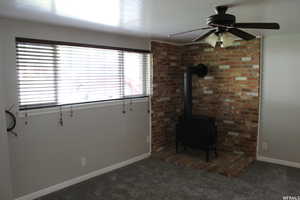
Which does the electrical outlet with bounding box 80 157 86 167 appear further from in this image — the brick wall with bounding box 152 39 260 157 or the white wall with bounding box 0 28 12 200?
the brick wall with bounding box 152 39 260 157

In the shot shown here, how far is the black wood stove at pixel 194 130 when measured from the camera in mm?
3953

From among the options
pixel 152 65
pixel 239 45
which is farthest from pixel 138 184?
pixel 239 45

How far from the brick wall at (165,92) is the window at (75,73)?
0.92ft

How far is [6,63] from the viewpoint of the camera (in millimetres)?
2602

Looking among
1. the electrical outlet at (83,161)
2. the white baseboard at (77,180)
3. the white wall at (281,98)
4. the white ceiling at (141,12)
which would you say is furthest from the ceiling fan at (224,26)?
the white baseboard at (77,180)

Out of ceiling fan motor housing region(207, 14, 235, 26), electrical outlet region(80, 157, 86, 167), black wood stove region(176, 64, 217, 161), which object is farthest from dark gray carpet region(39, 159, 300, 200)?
ceiling fan motor housing region(207, 14, 235, 26)

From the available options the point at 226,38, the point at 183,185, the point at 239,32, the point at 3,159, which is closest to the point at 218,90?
the point at 183,185

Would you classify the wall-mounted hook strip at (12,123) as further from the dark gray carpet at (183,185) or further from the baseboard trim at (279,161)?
the baseboard trim at (279,161)

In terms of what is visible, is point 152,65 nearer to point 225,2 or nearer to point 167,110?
point 167,110

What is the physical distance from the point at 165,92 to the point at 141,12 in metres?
2.44

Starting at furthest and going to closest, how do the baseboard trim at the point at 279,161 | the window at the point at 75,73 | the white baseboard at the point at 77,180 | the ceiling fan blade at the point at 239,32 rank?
the baseboard trim at the point at 279,161 < the white baseboard at the point at 77,180 < the window at the point at 75,73 < the ceiling fan blade at the point at 239,32

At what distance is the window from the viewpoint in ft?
9.21

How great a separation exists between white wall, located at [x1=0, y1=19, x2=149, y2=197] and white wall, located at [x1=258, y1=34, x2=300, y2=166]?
6.79ft

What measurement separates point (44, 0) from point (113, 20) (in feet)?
2.87
